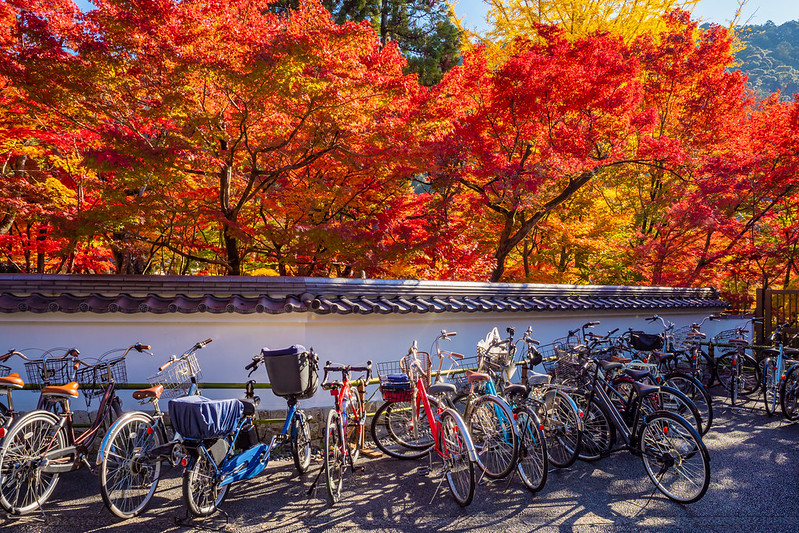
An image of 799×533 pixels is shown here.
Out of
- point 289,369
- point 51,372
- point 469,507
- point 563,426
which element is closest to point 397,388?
point 289,369

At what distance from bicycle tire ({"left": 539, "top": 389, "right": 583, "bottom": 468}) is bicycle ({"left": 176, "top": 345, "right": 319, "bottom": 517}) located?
2.82 meters

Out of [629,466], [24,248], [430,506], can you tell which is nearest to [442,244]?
[629,466]

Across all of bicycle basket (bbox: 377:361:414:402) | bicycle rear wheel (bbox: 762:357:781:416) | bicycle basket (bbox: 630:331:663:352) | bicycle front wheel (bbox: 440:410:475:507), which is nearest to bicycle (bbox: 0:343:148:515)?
bicycle basket (bbox: 377:361:414:402)

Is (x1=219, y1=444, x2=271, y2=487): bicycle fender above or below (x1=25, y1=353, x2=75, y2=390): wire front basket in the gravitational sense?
below

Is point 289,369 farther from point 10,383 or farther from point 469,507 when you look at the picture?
point 10,383

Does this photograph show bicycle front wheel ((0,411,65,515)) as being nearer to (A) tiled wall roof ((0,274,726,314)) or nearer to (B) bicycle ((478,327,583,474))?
(A) tiled wall roof ((0,274,726,314))

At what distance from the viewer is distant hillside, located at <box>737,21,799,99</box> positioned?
51.9 m

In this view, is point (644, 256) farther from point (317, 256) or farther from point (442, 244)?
point (317, 256)

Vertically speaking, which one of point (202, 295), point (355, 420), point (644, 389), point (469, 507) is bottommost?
point (469, 507)

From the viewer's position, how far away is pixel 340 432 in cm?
525

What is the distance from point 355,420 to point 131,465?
2362 millimetres

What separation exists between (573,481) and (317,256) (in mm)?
6543

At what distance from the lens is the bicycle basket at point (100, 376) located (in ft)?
18.1

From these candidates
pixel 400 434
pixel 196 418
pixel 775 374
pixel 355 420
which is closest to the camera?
pixel 196 418
